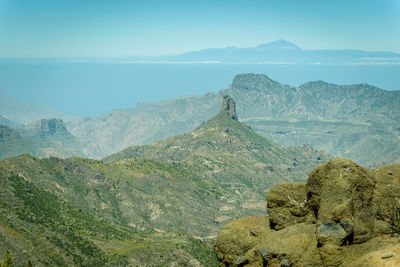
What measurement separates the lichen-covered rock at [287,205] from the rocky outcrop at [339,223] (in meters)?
0.08

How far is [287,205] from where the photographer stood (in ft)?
107

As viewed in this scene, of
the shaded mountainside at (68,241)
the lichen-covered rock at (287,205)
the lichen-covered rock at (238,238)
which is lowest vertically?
the shaded mountainside at (68,241)

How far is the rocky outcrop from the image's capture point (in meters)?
26.2

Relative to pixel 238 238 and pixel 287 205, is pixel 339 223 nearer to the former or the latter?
pixel 287 205

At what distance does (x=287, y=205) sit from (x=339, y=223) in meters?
6.22

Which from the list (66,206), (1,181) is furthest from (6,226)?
(66,206)

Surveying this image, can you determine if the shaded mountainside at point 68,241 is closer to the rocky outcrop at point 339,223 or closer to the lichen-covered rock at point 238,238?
the lichen-covered rock at point 238,238

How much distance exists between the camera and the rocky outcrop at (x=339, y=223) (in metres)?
26.2

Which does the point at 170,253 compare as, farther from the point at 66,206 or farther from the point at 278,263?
the point at 278,263

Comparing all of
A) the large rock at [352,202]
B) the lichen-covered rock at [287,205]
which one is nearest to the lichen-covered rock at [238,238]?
the lichen-covered rock at [287,205]

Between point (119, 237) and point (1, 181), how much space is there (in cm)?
5416

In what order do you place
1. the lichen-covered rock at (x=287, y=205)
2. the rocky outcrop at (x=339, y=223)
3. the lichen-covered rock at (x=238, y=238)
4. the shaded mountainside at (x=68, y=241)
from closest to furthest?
the rocky outcrop at (x=339, y=223), the lichen-covered rock at (x=287, y=205), the lichen-covered rock at (x=238, y=238), the shaded mountainside at (x=68, y=241)

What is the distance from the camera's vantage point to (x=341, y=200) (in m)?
27.0

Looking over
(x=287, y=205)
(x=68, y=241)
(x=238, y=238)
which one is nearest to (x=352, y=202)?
(x=287, y=205)
